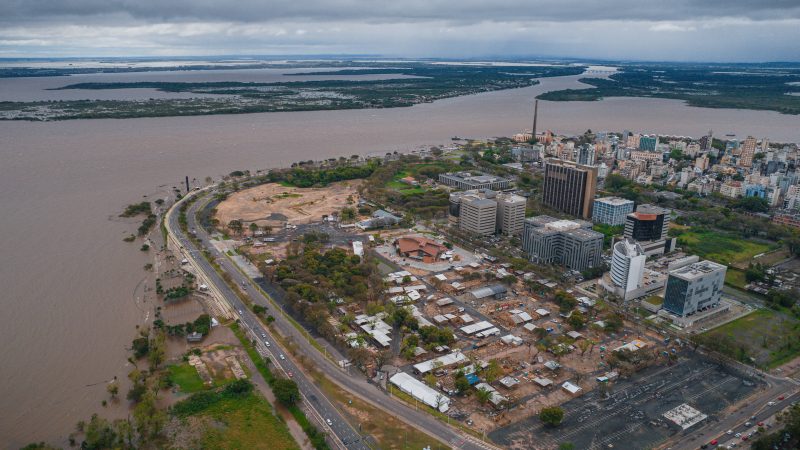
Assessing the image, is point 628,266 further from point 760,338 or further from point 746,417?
point 746,417

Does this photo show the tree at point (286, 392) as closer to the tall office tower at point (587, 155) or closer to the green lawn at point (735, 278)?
the green lawn at point (735, 278)

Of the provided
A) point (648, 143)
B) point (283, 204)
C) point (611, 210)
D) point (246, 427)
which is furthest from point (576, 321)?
point (648, 143)

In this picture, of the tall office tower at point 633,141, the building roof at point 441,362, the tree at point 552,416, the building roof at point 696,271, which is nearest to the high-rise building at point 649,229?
the building roof at point 696,271

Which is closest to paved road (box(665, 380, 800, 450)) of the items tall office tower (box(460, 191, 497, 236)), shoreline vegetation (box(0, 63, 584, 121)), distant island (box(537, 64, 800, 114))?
tall office tower (box(460, 191, 497, 236))

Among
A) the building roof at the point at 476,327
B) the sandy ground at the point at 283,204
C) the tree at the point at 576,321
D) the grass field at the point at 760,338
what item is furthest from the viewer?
the sandy ground at the point at 283,204

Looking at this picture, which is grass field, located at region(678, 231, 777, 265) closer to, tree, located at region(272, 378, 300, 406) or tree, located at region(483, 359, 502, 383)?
tree, located at region(483, 359, 502, 383)

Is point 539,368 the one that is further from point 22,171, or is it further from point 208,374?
point 22,171
